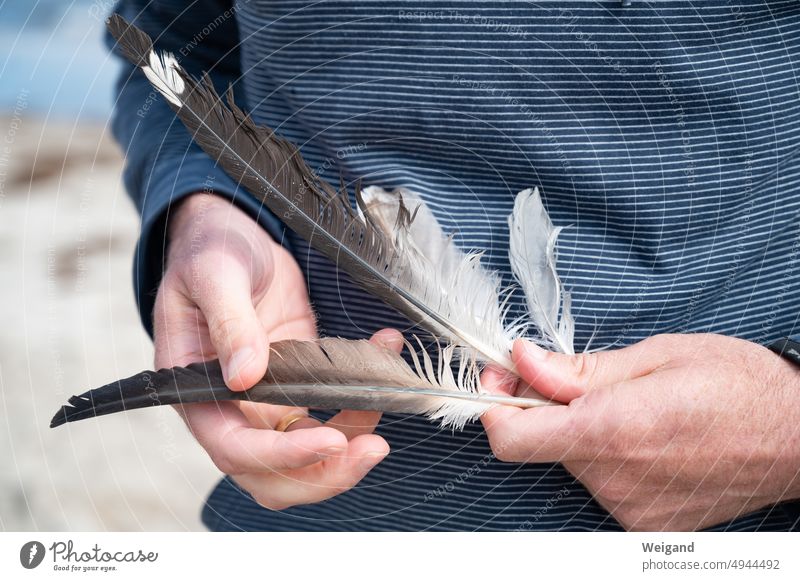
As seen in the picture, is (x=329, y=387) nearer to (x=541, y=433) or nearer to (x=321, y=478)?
(x=321, y=478)

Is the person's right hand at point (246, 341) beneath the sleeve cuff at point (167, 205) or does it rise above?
beneath

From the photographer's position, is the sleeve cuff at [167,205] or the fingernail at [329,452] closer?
the fingernail at [329,452]

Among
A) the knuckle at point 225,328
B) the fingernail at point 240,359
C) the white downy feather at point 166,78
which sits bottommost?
the fingernail at point 240,359

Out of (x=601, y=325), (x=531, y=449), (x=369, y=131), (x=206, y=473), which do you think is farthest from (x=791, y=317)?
(x=206, y=473)

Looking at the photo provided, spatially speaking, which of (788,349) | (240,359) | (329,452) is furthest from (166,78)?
(788,349)

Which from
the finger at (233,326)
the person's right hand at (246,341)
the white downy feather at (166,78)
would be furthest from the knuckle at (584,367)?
the white downy feather at (166,78)

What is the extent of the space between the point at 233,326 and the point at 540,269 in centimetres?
31

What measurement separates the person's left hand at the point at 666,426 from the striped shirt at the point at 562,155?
0.06 m

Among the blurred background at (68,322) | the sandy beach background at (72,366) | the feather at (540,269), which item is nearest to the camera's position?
the feather at (540,269)

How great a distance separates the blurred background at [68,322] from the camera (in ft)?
3.03

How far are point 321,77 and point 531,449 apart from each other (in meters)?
0.44

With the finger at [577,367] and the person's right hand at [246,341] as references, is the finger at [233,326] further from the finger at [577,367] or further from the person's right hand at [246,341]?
the finger at [577,367]

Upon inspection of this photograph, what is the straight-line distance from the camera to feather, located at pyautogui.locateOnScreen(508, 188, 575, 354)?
0.69m
